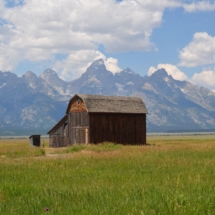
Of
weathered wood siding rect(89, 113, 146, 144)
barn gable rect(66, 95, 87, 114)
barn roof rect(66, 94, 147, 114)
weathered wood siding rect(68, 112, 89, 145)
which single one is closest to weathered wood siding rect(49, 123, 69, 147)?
weathered wood siding rect(68, 112, 89, 145)

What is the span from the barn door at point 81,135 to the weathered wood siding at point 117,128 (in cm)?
98

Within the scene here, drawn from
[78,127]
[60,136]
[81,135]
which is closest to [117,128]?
[81,135]

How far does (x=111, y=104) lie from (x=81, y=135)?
5651 mm

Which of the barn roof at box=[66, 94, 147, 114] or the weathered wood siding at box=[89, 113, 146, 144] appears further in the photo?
the barn roof at box=[66, 94, 147, 114]

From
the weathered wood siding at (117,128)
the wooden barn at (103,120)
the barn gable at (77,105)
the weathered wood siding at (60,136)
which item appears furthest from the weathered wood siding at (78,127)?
the weathered wood siding at (60,136)

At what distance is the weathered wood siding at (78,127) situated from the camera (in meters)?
51.1

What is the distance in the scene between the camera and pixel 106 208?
7.92 metres

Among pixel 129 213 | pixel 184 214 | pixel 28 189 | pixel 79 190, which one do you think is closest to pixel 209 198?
pixel 184 214

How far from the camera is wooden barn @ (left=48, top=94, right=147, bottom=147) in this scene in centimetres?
5100

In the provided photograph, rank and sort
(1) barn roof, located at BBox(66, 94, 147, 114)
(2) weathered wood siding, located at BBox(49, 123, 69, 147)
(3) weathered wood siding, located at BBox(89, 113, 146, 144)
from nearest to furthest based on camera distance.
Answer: (3) weathered wood siding, located at BBox(89, 113, 146, 144) < (1) barn roof, located at BBox(66, 94, 147, 114) < (2) weathered wood siding, located at BBox(49, 123, 69, 147)

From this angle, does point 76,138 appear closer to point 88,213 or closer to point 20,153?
point 20,153

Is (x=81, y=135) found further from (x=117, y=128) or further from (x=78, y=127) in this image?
(x=117, y=128)

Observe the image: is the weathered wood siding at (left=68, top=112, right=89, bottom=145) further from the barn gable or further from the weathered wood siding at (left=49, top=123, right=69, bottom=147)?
the weathered wood siding at (left=49, top=123, right=69, bottom=147)

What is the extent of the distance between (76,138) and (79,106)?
4.20 meters
